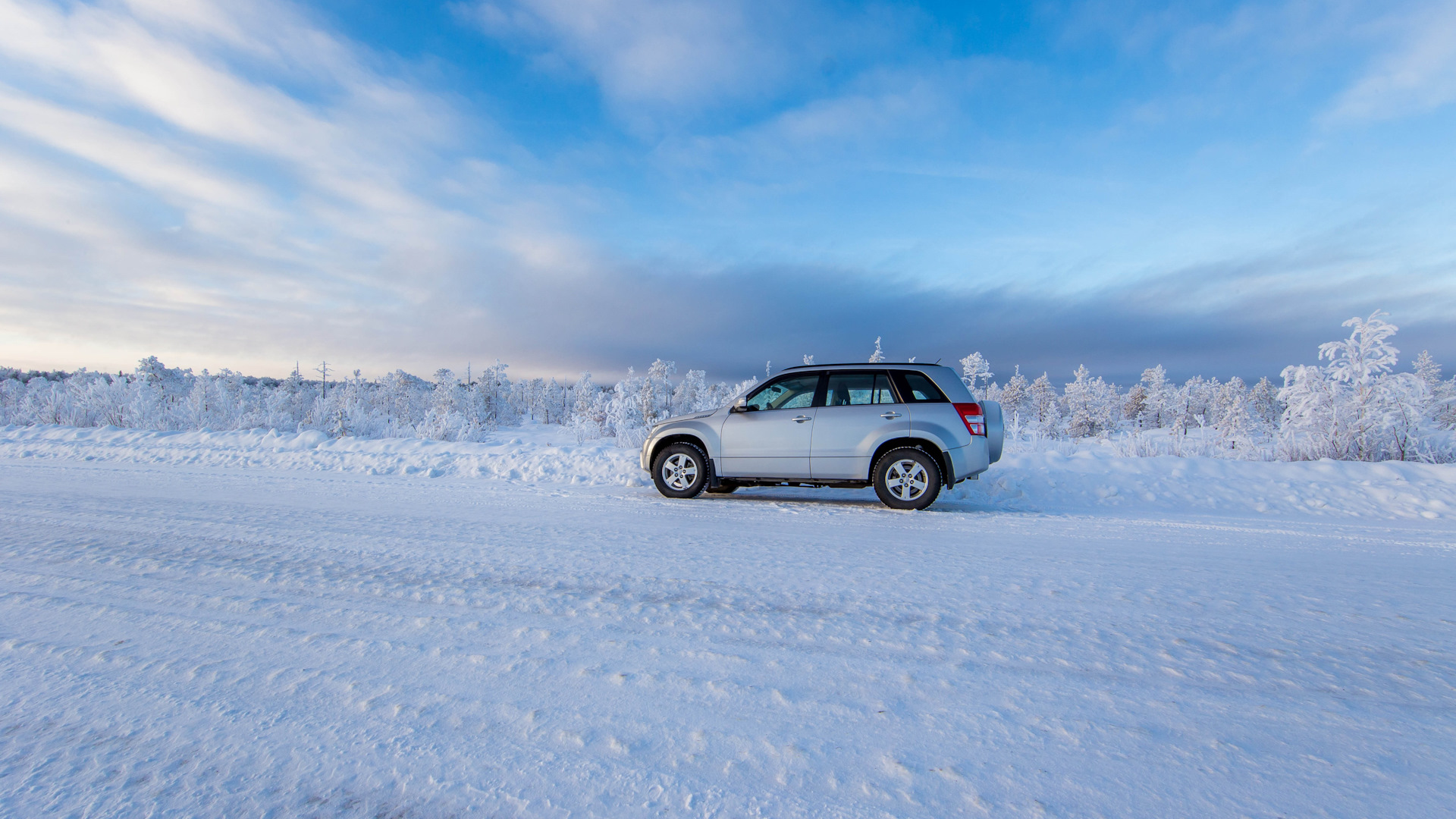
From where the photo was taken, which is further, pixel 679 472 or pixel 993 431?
pixel 679 472

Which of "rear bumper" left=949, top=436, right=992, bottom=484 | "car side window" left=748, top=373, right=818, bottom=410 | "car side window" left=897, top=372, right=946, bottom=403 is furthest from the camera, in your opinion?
"car side window" left=748, top=373, right=818, bottom=410

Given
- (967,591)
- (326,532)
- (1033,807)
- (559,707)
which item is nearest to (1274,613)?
(967,591)

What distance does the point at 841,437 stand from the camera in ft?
25.8

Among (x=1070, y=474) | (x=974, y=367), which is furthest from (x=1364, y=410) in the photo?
(x=974, y=367)

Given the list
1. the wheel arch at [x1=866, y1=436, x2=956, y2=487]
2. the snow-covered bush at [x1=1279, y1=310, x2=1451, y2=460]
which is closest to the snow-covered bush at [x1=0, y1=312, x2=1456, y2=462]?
the snow-covered bush at [x1=1279, y1=310, x2=1451, y2=460]

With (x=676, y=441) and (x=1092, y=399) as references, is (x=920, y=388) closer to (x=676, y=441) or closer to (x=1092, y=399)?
(x=676, y=441)

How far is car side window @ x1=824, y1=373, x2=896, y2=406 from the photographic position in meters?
8.02

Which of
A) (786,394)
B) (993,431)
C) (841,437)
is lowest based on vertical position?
(841,437)

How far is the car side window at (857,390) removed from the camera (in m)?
8.02

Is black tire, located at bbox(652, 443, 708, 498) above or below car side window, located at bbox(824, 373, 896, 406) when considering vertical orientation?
below

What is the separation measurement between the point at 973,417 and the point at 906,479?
1.12 m

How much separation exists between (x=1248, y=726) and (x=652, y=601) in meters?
2.77

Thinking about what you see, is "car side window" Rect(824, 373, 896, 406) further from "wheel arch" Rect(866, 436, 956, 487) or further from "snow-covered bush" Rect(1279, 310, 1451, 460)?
"snow-covered bush" Rect(1279, 310, 1451, 460)

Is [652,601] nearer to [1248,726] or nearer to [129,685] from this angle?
[129,685]
